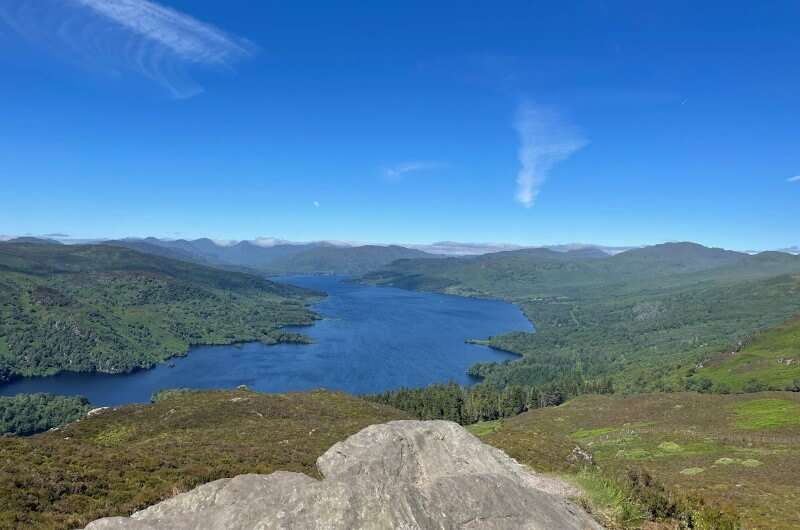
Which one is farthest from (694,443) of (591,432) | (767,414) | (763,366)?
(763,366)

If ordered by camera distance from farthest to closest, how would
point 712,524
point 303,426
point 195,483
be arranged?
1. point 303,426
2. point 195,483
3. point 712,524

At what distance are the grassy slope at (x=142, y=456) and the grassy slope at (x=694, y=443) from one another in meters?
21.4

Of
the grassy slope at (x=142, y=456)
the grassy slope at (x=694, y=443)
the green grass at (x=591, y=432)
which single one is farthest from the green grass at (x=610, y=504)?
the green grass at (x=591, y=432)

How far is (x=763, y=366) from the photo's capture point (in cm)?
16312

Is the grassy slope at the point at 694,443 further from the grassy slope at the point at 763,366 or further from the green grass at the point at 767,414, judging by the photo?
the grassy slope at the point at 763,366

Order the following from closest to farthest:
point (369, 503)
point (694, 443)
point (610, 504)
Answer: point (369, 503), point (610, 504), point (694, 443)

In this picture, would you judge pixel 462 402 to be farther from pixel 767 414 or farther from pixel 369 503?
pixel 369 503

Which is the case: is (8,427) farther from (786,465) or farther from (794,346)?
(794,346)

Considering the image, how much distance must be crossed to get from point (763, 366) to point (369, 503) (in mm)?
203538

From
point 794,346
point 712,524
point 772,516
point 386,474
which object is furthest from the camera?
point 794,346

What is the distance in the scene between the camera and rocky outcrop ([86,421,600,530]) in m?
14.7

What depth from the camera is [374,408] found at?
83.6 m

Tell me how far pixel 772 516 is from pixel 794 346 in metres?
197

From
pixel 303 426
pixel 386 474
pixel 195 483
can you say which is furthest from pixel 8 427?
pixel 386 474
